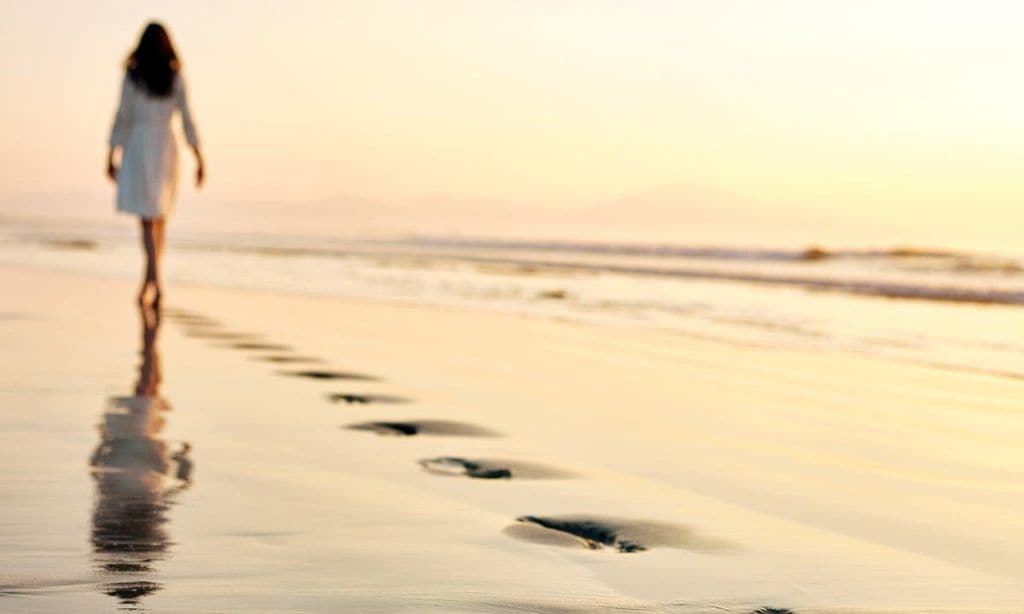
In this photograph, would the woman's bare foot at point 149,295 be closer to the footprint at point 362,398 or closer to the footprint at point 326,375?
the footprint at point 326,375

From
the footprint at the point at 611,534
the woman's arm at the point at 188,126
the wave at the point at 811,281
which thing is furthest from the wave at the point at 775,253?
the footprint at the point at 611,534

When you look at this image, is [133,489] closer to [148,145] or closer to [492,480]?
[492,480]

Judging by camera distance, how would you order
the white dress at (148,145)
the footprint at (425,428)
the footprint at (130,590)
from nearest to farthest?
the footprint at (130,590) → the footprint at (425,428) → the white dress at (148,145)

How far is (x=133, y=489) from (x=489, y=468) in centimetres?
88

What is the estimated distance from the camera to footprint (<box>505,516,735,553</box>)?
2.42m

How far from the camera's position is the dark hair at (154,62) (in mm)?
8688

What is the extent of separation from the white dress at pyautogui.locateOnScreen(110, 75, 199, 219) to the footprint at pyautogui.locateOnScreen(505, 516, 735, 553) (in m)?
6.86

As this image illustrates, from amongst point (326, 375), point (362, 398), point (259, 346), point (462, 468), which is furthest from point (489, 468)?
point (259, 346)

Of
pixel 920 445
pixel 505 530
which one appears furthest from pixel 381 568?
pixel 920 445

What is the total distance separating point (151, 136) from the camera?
352 inches

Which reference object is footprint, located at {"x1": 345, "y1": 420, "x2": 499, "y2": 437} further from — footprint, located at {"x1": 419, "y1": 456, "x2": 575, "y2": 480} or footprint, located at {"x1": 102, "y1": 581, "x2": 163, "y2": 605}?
footprint, located at {"x1": 102, "y1": 581, "x2": 163, "y2": 605}

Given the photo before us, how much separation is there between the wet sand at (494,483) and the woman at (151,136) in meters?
3.05

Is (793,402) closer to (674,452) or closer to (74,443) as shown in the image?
(674,452)

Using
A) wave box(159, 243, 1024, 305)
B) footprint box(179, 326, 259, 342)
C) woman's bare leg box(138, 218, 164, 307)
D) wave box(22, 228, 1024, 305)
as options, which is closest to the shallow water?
footprint box(179, 326, 259, 342)
